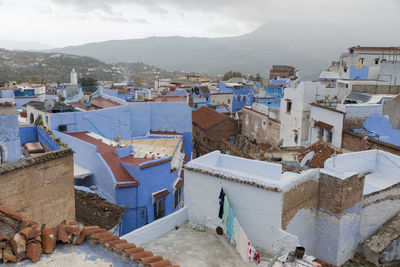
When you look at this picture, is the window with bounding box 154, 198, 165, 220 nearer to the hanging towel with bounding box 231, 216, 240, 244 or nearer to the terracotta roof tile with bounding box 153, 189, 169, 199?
the terracotta roof tile with bounding box 153, 189, 169, 199

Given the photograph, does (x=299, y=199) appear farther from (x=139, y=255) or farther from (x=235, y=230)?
(x=139, y=255)

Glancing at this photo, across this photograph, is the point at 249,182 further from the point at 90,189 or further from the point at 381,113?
the point at 381,113

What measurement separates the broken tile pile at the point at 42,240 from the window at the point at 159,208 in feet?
37.4

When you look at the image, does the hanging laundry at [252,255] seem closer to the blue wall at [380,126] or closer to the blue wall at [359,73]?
the blue wall at [380,126]

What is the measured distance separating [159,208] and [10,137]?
27.4 ft

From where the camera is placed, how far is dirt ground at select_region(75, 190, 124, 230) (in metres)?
13.2

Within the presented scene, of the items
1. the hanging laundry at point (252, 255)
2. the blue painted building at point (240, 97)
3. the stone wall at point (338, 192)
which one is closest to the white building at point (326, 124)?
the stone wall at point (338, 192)

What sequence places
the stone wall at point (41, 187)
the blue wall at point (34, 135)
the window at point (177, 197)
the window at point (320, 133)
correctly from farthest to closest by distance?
the window at point (320, 133) → the window at point (177, 197) → the blue wall at point (34, 135) → the stone wall at point (41, 187)

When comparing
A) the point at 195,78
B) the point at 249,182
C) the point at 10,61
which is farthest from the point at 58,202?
the point at 10,61

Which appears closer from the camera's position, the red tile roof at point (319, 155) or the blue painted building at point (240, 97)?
the red tile roof at point (319, 155)

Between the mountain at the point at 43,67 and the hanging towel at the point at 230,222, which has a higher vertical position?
the mountain at the point at 43,67

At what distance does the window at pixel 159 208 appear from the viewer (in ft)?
57.2

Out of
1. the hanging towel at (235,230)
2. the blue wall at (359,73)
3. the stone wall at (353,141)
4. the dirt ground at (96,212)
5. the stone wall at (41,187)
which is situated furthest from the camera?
the blue wall at (359,73)

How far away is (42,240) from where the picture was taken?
5461 mm
